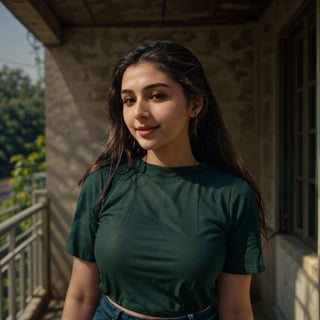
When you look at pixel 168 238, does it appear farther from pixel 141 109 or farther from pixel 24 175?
pixel 24 175

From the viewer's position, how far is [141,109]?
3.80 feet

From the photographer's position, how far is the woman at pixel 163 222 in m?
1.14

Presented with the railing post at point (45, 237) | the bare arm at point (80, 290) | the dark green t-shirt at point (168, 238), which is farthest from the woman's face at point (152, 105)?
the railing post at point (45, 237)

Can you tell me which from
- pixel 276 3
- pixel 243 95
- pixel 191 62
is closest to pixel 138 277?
pixel 191 62

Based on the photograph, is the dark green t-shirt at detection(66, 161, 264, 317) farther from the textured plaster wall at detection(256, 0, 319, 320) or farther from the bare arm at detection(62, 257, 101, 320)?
the textured plaster wall at detection(256, 0, 319, 320)

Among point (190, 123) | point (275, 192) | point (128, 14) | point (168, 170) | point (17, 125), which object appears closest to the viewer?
point (168, 170)

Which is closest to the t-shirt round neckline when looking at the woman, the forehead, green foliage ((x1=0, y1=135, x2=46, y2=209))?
the woman

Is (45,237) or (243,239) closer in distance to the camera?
(243,239)

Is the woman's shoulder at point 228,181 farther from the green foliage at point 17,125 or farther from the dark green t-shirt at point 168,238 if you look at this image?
the green foliage at point 17,125

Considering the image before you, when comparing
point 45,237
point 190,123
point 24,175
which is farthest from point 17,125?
→ point 190,123

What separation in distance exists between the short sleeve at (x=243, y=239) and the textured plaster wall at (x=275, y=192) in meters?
1.33

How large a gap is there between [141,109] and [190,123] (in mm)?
283

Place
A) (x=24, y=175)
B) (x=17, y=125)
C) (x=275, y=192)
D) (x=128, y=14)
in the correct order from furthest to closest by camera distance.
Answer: (x=17, y=125) < (x=24, y=175) < (x=128, y=14) < (x=275, y=192)

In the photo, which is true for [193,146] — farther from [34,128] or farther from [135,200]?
[34,128]
